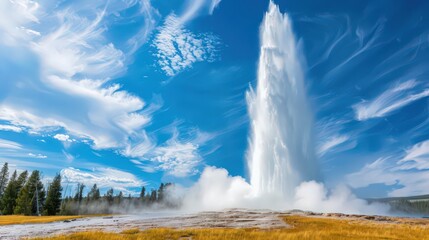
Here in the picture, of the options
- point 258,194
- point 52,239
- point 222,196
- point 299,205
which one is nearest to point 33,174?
point 222,196

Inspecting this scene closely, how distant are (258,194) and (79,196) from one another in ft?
287

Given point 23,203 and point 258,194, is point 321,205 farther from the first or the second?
point 23,203

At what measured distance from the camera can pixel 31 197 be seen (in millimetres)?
99000

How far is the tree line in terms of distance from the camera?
3689 inches

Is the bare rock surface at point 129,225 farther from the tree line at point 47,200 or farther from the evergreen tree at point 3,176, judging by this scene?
the evergreen tree at point 3,176

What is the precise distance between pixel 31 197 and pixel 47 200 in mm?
8895

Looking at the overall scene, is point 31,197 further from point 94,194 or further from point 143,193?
point 143,193

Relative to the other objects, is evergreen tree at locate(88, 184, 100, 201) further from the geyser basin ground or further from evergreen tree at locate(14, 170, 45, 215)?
the geyser basin ground

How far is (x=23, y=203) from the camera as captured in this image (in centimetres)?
9138

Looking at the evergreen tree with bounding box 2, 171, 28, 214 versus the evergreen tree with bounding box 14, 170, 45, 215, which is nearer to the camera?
the evergreen tree with bounding box 14, 170, 45, 215

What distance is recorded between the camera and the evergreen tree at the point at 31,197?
299 feet

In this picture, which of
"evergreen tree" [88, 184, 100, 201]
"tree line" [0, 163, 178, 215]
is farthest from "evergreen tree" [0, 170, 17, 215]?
"evergreen tree" [88, 184, 100, 201]

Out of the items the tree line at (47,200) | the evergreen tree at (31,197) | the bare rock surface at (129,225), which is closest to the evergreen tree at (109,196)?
the tree line at (47,200)

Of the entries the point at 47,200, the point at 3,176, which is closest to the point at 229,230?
the point at 47,200
